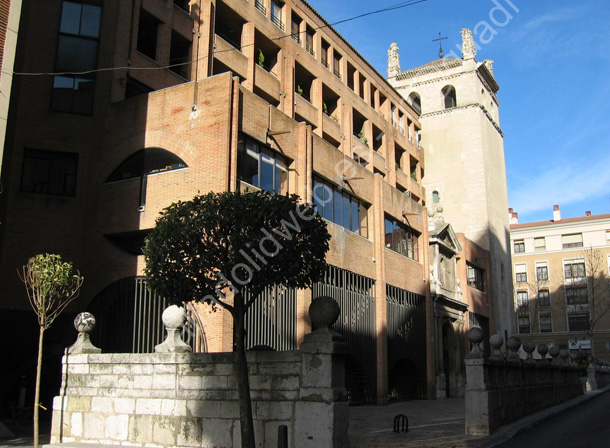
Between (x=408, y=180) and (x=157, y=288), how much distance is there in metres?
31.3

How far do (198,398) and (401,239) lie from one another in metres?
20.0

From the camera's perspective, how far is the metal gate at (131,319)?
1756 centimetres

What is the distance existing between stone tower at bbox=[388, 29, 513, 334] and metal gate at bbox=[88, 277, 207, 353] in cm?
2928

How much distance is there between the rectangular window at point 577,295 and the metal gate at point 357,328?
48.9 meters

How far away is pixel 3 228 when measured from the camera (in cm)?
1819

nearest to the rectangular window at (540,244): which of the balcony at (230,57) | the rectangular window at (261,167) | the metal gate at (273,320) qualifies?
the balcony at (230,57)

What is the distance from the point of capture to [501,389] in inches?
566

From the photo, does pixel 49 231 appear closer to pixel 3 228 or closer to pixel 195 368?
pixel 3 228

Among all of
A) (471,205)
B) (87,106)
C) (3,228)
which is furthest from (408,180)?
(3,228)

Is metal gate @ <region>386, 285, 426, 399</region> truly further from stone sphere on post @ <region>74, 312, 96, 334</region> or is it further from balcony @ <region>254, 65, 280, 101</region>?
stone sphere on post @ <region>74, 312, 96, 334</region>

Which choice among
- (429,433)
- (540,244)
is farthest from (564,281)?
(429,433)

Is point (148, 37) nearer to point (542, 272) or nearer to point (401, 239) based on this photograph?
point (401, 239)

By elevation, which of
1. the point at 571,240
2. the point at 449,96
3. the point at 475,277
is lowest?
the point at 475,277

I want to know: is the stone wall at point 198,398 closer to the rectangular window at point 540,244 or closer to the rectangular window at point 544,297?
the rectangular window at point 544,297
